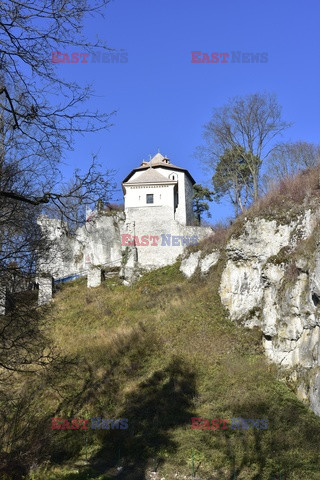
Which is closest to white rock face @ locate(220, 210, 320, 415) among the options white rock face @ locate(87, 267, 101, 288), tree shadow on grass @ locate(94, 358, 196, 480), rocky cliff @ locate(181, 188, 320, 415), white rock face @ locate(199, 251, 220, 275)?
rocky cliff @ locate(181, 188, 320, 415)

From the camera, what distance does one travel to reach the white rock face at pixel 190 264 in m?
29.0

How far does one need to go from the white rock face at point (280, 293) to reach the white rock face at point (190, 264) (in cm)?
825

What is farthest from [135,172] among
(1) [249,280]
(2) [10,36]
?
(2) [10,36]

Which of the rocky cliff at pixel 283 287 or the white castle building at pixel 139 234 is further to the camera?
the white castle building at pixel 139 234

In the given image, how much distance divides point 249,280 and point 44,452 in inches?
512

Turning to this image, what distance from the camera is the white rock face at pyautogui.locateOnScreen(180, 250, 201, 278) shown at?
95.0 ft

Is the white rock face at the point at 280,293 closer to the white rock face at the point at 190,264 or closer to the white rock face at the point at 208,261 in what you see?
the white rock face at the point at 208,261

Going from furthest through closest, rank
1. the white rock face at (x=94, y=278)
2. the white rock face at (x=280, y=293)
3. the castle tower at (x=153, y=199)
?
the castle tower at (x=153, y=199)
the white rock face at (x=94, y=278)
the white rock face at (x=280, y=293)

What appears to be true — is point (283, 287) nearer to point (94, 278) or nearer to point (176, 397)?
point (176, 397)

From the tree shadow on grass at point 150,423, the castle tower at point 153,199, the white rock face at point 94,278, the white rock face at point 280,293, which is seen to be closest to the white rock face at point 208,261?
the white rock face at point 280,293

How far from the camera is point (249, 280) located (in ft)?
63.2

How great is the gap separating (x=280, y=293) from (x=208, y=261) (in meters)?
10.4

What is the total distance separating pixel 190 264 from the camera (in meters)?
29.5

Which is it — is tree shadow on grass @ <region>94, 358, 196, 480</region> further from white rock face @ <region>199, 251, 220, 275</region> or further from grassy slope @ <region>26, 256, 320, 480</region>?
white rock face @ <region>199, 251, 220, 275</region>
